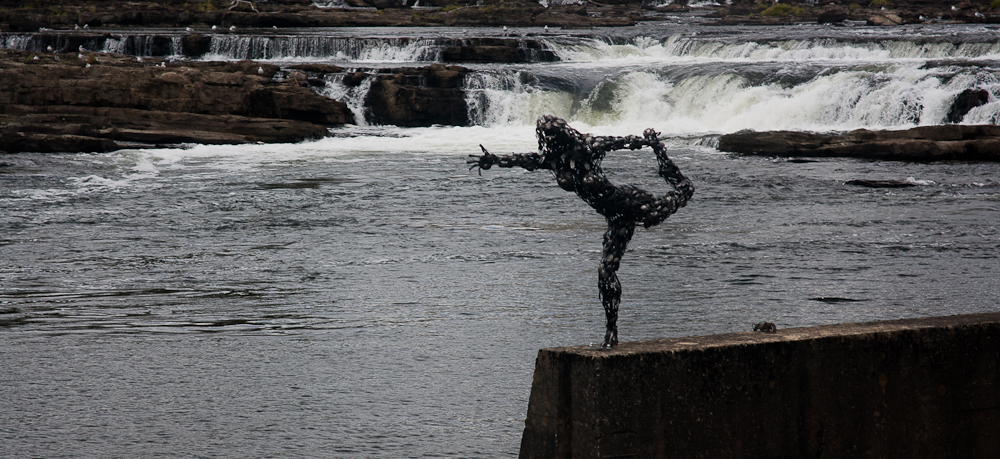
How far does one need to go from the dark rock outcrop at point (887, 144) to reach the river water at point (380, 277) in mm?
795

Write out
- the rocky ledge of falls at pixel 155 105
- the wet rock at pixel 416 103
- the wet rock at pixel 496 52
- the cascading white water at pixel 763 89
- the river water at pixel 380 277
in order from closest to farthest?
the river water at pixel 380 277 → the rocky ledge of falls at pixel 155 105 → the cascading white water at pixel 763 89 → the wet rock at pixel 416 103 → the wet rock at pixel 496 52

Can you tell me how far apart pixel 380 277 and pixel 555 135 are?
6.31 m

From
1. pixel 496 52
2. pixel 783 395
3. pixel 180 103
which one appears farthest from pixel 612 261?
pixel 496 52

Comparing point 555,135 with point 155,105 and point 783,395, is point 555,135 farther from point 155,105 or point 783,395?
point 155,105

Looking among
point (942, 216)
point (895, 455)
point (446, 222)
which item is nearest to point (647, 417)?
point (895, 455)

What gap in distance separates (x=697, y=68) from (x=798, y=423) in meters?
31.2

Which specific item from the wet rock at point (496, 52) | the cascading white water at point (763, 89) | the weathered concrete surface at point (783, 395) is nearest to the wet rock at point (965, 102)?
the cascading white water at point (763, 89)

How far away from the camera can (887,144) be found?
22.6 meters

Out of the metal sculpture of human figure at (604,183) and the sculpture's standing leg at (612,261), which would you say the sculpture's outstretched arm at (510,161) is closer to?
the metal sculpture of human figure at (604,183)

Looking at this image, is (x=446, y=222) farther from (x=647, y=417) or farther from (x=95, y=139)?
(x=95, y=139)

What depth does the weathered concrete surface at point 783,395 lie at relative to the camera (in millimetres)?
4016

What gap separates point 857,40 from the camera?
125 ft

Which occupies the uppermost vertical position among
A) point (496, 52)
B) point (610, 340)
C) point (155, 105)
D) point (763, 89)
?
point (496, 52)

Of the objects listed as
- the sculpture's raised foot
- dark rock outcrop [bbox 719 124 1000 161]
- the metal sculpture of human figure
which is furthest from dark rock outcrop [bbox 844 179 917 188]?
the sculpture's raised foot
